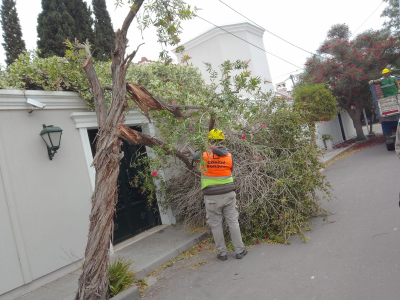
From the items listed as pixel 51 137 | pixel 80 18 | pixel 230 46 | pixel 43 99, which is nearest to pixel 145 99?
pixel 51 137

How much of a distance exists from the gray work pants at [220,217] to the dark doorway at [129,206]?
7.38ft

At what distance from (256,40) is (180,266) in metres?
13.6

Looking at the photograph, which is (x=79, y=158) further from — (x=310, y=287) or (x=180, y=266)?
(x=310, y=287)

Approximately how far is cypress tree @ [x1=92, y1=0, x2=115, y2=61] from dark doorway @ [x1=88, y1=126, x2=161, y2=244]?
685cm

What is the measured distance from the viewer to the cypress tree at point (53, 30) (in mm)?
10531

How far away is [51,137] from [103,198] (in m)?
2.02

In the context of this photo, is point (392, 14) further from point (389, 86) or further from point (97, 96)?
point (97, 96)

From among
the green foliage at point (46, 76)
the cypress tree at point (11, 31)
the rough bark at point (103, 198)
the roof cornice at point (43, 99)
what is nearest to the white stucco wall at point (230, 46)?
the cypress tree at point (11, 31)

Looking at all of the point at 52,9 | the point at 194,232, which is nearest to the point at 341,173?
the point at 194,232

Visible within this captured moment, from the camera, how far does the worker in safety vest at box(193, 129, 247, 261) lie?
4492 mm

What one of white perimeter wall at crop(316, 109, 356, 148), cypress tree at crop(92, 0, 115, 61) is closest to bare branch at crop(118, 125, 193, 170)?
cypress tree at crop(92, 0, 115, 61)

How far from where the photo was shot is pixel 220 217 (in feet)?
15.1

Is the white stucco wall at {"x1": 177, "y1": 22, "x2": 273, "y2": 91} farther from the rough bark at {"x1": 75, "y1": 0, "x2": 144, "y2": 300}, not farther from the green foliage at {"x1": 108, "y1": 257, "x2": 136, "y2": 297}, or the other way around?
the green foliage at {"x1": 108, "y1": 257, "x2": 136, "y2": 297}

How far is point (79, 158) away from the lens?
5426mm
